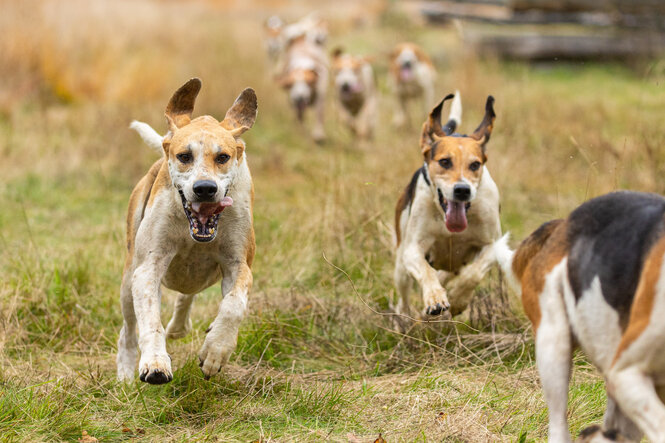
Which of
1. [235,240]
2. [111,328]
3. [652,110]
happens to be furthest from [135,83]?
[235,240]

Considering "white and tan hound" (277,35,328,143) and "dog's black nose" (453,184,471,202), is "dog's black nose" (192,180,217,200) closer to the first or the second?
"dog's black nose" (453,184,471,202)

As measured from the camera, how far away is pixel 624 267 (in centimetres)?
296

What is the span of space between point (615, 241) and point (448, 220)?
2.35m

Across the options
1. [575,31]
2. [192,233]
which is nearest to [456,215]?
[192,233]

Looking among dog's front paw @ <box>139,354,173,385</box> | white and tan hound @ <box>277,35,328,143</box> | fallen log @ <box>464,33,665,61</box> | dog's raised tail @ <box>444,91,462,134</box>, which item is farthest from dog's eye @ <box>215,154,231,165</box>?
fallen log @ <box>464,33,665,61</box>

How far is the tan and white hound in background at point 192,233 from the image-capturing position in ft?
14.2

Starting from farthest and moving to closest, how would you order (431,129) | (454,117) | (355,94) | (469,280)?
(355,94) < (454,117) < (431,129) < (469,280)

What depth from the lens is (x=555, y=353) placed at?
3223 mm

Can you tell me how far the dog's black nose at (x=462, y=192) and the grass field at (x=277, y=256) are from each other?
2.25ft

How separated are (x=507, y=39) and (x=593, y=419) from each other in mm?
14002

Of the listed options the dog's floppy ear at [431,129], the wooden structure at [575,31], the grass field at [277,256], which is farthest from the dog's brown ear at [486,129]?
the wooden structure at [575,31]

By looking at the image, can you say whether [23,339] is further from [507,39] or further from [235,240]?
[507,39]

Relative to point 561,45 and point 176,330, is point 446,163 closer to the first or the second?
point 176,330

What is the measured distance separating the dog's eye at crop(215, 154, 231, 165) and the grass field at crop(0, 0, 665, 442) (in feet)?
3.36
